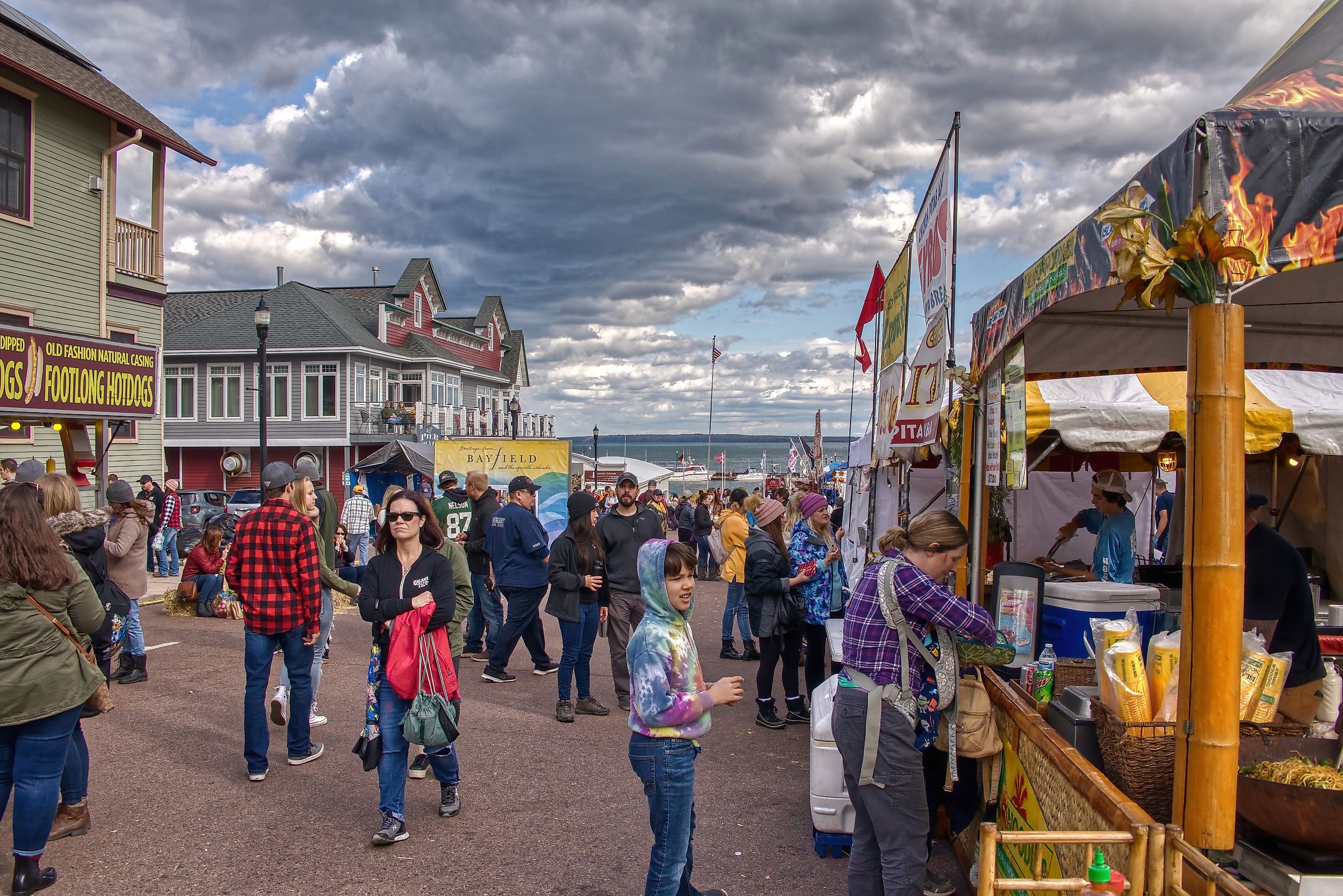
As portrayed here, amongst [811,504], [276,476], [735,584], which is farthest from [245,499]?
[811,504]

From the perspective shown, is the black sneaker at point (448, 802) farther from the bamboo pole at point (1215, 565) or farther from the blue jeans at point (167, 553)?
the blue jeans at point (167, 553)

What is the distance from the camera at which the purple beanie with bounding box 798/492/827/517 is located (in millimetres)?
7117

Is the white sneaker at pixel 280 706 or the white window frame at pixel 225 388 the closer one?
the white sneaker at pixel 280 706

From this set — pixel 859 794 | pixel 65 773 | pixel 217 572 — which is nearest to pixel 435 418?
pixel 217 572

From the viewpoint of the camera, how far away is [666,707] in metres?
3.43

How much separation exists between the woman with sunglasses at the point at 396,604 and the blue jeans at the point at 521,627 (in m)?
3.41

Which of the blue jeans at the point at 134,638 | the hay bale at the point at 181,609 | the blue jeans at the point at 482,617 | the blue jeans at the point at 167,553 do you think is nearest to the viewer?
the blue jeans at the point at 134,638

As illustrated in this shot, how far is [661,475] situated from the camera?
36188 mm

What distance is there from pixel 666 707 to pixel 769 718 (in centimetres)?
416

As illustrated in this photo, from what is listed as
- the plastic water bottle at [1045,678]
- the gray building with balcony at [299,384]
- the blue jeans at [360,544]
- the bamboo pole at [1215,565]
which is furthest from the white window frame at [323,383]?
the bamboo pole at [1215,565]

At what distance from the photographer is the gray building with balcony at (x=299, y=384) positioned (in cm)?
3325

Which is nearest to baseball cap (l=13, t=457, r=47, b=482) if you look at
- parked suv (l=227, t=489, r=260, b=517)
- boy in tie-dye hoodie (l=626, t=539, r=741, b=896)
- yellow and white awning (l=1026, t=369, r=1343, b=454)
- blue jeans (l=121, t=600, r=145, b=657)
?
blue jeans (l=121, t=600, r=145, b=657)

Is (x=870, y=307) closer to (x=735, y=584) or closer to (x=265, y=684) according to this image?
(x=735, y=584)

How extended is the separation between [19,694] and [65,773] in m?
1.15
